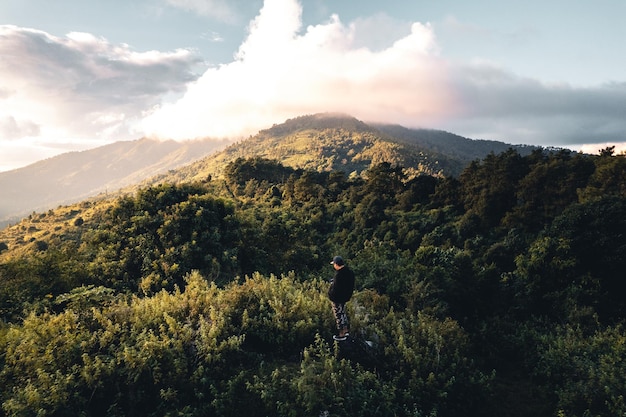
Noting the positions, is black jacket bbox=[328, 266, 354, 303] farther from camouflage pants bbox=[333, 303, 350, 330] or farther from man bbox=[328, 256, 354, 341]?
camouflage pants bbox=[333, 303, 350, 330]

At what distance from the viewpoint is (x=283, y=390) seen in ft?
28.2

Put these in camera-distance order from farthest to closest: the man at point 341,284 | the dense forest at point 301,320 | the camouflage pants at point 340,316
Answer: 1. the camouflage pants at point 340,316
2. the man at point 341,284
3. the dense forest at point 301,320

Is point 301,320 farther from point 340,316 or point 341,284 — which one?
point 341,284

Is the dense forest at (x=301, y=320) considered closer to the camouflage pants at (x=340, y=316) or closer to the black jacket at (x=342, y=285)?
the camouflage pants at (x=340, y=316)

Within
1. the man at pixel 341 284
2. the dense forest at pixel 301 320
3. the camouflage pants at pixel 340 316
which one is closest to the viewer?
the dense forest at pixel 301 320

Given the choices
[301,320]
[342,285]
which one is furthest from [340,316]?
[301,320]

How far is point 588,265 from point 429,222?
731 inches

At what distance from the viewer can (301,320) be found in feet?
34.7

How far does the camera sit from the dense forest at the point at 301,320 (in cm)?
834

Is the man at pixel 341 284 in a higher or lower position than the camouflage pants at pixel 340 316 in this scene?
higher

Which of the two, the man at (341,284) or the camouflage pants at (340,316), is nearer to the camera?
the man at (341,284)

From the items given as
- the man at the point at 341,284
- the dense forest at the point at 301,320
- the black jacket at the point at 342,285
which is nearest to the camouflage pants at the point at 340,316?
the man at the point at 341,284

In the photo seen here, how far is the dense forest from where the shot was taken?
834 centimetres

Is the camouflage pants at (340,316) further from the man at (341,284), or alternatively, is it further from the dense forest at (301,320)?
the dense forest at (301,320)
